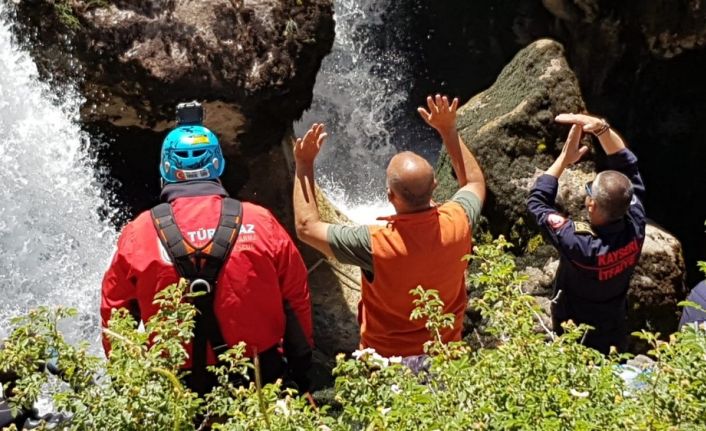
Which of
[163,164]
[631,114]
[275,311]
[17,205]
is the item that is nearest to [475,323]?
[275,311]

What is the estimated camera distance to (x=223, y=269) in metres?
3.27

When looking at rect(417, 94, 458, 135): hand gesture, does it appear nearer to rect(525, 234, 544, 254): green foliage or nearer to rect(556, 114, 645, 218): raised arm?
rect(556, 114, 645, 218): raised arm

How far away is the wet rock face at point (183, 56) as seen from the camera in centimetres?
598

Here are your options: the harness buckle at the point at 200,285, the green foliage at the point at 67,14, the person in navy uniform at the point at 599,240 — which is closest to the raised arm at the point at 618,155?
the person in navy uniform at the point at 599,240

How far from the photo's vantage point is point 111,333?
6.66 ft

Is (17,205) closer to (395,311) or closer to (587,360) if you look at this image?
(395,311)

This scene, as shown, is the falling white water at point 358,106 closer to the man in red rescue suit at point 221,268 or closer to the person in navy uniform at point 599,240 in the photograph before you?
the person in navy uniform at point 599,240

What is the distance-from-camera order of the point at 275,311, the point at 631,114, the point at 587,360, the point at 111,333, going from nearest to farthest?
1. the point at 111,333
2. the point at 587,360
3. the point at 275,311
4. the point at 631,114

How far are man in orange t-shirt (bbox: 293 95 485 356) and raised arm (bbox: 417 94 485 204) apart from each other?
260 millimetres

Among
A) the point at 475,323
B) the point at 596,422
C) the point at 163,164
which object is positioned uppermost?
the point at 163,164

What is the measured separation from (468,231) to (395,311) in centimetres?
52

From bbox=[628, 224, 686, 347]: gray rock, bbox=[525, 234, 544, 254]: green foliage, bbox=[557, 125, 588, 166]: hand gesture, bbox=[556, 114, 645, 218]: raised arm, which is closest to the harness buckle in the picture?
bbox=[557, 125, 588, 166]: hand gesture

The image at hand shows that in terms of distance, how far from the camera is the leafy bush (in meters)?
1.90

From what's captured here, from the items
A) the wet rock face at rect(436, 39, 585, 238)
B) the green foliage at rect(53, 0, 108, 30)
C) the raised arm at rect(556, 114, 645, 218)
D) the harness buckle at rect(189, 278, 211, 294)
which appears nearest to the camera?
the harness buckle at rect(189, 278, 211, 294)
